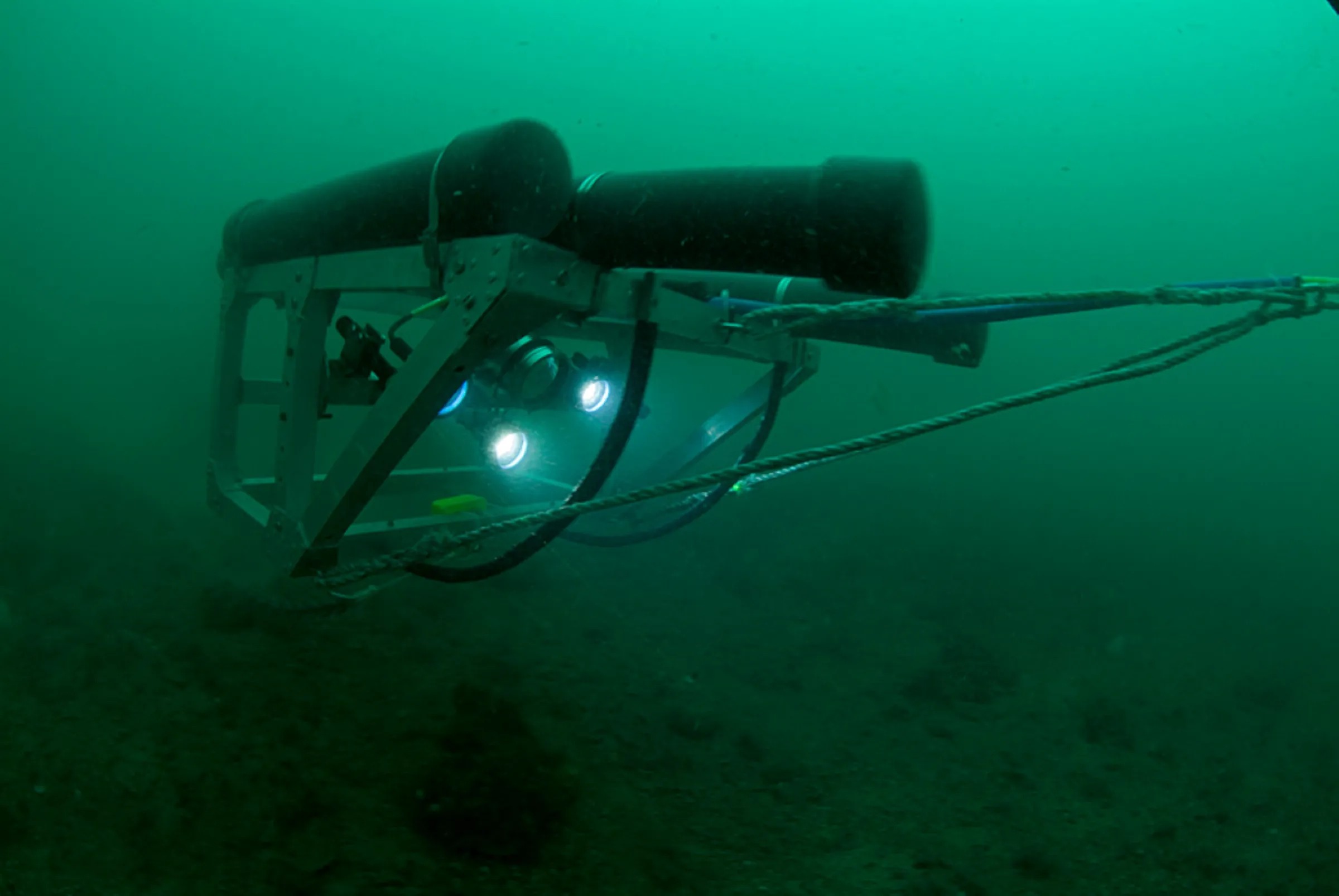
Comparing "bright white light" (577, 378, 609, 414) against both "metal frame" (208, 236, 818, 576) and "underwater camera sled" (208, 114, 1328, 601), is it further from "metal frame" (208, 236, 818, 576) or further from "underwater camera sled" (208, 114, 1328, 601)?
"metal frame" (208, 236, 818, 576)

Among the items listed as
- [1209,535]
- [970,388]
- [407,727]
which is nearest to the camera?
[407,727]

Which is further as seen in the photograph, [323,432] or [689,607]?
[323,432]

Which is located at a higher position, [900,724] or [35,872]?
[35,872]

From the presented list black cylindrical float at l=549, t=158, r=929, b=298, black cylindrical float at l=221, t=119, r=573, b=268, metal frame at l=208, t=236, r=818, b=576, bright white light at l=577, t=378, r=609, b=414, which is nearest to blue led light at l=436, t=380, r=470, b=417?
metal frame at l=208, t=236, r=818, b=576

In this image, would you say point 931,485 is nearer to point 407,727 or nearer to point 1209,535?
point 1209,535

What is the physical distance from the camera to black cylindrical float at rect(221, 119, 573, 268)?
66.1 inches

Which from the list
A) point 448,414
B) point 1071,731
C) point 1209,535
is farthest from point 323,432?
point 1209,535

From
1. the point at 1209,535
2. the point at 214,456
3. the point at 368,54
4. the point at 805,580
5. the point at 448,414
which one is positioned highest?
the point at 368,54

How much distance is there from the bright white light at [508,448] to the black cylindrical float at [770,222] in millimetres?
1967

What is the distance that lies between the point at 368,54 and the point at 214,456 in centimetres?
4171

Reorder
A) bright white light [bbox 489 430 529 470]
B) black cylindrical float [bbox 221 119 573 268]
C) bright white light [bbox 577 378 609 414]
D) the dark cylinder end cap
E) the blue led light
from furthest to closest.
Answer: bright white light [bbox 489 430 529 470], bright white light [bbox 577 378 609 414], the blue led light, black cylindrical float [bbox 221 119 573 268], the dark cylinder end cap

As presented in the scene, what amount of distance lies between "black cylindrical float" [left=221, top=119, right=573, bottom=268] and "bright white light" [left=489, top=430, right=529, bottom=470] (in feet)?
4.60

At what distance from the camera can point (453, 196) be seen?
1757 millimetres

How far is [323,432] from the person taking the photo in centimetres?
1146
